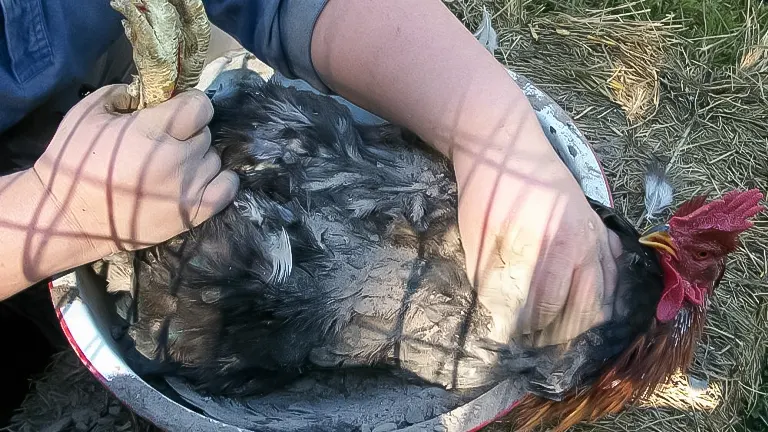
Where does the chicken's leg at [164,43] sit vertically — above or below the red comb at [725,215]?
above

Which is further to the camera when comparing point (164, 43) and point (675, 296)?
point (675, 296)

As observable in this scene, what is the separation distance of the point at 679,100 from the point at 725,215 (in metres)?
0.98

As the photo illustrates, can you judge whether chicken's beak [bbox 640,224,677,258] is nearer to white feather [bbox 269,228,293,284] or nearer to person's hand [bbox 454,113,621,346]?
person's hand [bbox 454,113,621,346]

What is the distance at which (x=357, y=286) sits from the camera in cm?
99

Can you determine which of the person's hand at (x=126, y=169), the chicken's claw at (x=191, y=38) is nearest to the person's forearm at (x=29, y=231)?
the person's hand at (x=126, y=169)

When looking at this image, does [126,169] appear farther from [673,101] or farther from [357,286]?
[673,101]

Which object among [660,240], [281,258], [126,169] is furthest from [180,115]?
[660,240]

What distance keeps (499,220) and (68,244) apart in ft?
1.99

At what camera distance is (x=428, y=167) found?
1.07 meters

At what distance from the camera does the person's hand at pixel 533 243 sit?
2.94 feet

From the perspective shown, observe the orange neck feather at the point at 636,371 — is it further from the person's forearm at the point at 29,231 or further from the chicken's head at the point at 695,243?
the person's forearm at the point at 29,231

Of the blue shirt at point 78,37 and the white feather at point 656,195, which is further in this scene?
the white feather at point 656,195

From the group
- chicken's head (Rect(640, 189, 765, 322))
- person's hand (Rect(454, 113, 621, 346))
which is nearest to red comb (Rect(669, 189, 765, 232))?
chicken's head (Rect(640, 189, 765, 322))

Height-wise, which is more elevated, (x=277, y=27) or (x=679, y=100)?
(x=277, y=27)
